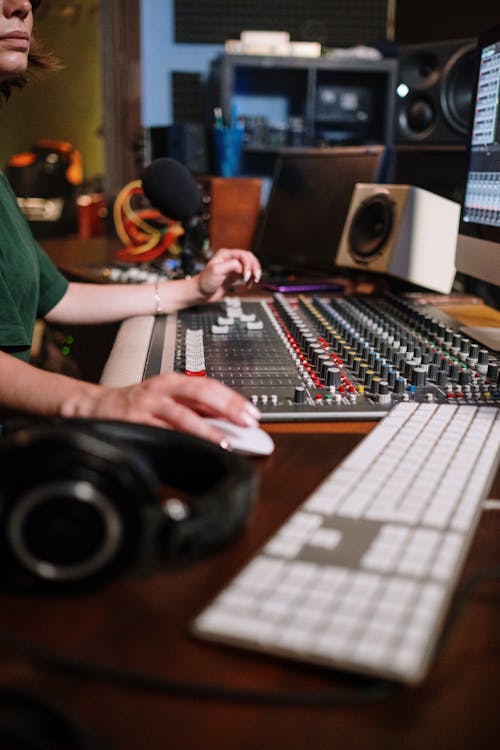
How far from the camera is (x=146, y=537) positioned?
0.46 m

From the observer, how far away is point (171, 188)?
167 centimetres

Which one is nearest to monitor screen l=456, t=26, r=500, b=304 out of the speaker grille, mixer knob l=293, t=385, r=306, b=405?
mixer knob l=293, t=385, r=306, b=405

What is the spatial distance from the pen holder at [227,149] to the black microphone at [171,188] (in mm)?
821

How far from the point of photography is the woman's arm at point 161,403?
0.68m

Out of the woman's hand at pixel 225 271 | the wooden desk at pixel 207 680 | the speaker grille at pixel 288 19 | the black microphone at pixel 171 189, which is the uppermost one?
the speaker grille at pixel 288 19

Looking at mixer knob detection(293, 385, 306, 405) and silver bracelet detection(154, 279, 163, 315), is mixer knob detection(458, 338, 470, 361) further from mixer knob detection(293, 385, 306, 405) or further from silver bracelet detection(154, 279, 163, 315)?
silver bracelet detection(154, 279, 163, 315)

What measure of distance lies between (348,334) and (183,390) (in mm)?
597

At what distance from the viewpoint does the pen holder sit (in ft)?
8.13

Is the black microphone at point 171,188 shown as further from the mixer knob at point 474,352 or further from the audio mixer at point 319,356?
the mixer knob at point 474,352

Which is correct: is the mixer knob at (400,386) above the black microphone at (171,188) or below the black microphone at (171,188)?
below

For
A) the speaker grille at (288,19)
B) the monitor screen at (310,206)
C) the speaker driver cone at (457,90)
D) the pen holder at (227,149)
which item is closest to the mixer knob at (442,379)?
the monitor screen at (310,206)

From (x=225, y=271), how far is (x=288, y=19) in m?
3.38

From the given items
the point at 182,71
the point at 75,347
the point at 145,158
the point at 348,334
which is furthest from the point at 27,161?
the point at 348,334

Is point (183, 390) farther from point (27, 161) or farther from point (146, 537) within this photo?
point (27, 161)
